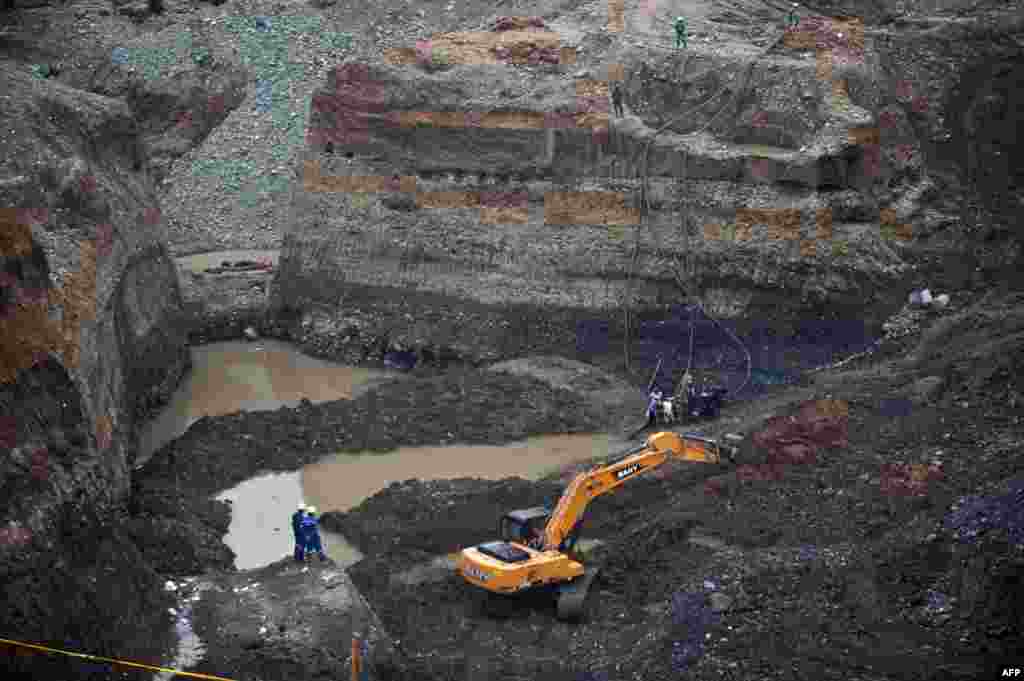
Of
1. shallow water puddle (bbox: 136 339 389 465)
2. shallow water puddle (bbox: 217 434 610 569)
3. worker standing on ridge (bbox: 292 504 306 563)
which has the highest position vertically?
worker standing on ridge (bbox: 292 504 306 563)

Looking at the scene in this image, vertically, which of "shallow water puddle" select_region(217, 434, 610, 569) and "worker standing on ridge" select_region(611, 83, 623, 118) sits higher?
"worker standing on ridge" select_region(611, 83, 623, 118)

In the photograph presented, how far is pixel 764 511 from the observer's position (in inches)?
895

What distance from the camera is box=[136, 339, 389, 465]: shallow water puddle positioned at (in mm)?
33062

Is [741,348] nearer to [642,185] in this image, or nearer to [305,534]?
[642,185]

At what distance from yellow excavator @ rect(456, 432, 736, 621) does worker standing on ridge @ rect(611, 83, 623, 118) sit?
46.1ft

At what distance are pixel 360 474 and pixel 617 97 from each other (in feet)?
41.4

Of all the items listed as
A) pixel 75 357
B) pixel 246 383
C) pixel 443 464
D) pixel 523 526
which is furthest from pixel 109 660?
pixel 246 383

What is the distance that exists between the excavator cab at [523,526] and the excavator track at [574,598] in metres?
0.97

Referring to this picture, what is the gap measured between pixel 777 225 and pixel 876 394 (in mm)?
6964

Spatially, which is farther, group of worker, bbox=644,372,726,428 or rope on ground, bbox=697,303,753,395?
rope on ground, bbox=697,303,753,395

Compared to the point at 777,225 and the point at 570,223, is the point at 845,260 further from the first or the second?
the point at 570,223

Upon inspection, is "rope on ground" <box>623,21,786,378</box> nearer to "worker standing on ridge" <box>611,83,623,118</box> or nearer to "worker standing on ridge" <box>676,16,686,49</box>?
"worker standing on ridge" <box>611,83,623,118</box>

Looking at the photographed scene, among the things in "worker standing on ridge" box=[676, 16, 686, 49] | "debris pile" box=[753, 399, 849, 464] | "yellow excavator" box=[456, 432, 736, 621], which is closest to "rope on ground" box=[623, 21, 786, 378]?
"worker standing on ridge" box=[676, 16, 686, 49]

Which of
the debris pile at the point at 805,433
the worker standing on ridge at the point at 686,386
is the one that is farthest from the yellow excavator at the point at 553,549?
the worker standing on ridge at the point at 686,386
